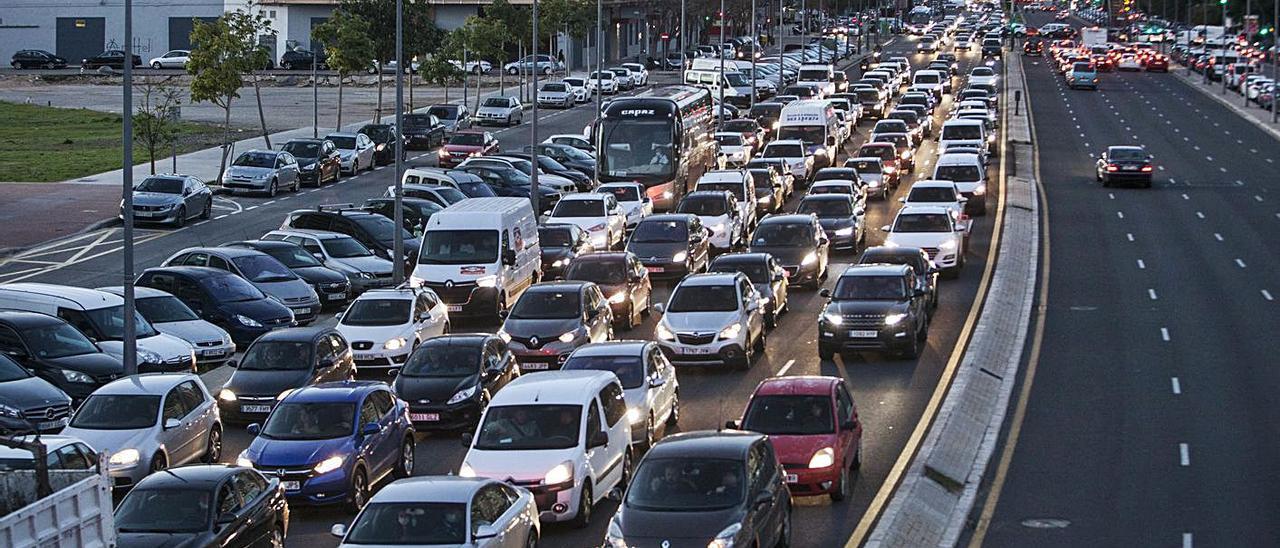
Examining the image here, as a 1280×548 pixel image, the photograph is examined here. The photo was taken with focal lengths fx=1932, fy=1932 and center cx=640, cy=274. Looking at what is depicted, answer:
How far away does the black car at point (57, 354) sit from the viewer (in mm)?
29578

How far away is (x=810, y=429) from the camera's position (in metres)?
23.8

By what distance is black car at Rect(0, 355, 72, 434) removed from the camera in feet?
87.2

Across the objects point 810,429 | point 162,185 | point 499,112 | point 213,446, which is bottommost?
point 213,446

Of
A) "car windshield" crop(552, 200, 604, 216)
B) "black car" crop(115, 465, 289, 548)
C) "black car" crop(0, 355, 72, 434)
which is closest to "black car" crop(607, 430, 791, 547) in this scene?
"black car" crop(115, 465, 289, 548)

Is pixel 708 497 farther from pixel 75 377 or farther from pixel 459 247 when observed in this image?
pixel 459 247

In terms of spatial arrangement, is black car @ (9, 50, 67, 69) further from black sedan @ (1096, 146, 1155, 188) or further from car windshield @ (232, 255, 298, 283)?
car windshield @ (232, 255, 298, 283)

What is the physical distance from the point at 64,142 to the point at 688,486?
60.3 metres

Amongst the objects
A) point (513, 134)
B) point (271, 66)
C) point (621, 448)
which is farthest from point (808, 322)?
point (271, 66)

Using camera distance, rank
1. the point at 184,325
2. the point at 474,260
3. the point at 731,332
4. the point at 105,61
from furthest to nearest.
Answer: the point at 105,61, the point at 474,260, the point at 184,325, the point at 731,332

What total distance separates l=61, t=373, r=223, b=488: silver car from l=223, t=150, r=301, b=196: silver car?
108 feet

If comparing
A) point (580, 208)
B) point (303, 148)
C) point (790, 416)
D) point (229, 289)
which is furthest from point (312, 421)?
point (303, 148)

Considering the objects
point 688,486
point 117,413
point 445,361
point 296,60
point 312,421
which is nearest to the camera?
point 688,486

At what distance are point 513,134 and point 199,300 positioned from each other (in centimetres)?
4616

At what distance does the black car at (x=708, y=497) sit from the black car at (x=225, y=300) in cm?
1644
